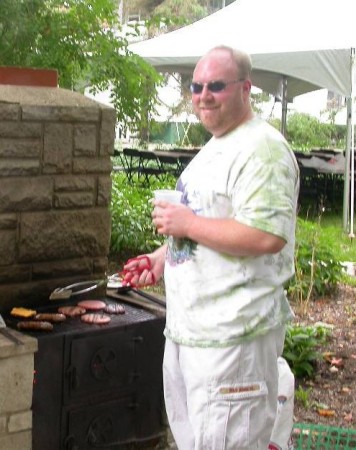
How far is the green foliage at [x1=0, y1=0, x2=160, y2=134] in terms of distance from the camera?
5.87 m

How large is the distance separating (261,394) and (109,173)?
1.82 m

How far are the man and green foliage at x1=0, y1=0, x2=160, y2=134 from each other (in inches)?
128

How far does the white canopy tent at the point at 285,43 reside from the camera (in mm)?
11664

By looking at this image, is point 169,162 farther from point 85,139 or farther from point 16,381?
point 16,381

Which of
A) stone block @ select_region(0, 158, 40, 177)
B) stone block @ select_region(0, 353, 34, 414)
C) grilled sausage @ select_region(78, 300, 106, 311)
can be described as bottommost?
stone block @ select_region(0, 353, 34, 414)

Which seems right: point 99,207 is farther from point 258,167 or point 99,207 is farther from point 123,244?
point 123,244

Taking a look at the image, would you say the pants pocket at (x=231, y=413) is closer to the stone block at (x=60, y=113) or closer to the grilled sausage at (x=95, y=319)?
the grilled sausage at (x=95, y=319)

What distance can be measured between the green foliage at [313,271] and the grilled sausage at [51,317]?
11.8 ft

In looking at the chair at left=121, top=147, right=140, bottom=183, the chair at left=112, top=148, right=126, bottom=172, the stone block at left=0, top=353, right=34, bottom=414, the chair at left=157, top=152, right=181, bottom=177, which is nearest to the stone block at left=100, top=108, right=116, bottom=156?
the stone block at left=0, top=353, right=34, bottom=414

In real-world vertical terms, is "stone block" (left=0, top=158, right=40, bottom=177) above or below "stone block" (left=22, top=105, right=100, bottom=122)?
below

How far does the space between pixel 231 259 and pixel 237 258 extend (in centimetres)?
2

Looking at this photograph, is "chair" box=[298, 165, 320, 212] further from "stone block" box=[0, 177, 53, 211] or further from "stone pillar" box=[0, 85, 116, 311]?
"stone block" box=[0, 177, 53, 211]

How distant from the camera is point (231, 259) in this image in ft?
9.16

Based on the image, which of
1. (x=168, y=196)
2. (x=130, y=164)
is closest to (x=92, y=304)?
(x=168, y=196)
